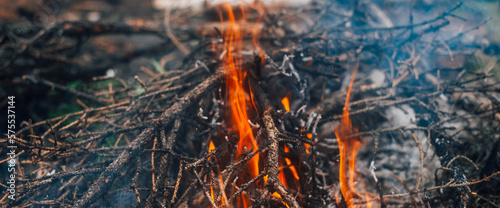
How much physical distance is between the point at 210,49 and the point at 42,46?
307 centimetres

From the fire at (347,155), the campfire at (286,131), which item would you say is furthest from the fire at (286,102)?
the fire at (347,155)

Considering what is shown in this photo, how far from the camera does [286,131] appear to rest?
2.22 metres

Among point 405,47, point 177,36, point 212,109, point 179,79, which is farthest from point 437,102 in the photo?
point 177,36

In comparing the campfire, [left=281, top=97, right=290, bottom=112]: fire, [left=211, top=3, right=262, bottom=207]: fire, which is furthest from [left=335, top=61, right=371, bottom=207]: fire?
[left=211, top=3, right=262, bottom=207]: fire

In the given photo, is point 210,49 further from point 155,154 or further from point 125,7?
point 125,7

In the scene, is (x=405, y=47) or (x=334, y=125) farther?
(x=405, y=47)

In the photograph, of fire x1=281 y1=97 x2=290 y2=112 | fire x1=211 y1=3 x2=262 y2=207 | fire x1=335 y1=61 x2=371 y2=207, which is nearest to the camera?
fire x1=211 y1=3 x2=262 y2=207

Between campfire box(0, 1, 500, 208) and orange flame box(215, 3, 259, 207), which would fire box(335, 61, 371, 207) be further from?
orange flame box(215, 3, 259, 207)

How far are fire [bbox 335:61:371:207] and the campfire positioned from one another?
0.05 ft

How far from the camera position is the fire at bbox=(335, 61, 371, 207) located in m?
2.40

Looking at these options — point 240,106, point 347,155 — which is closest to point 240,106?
point 240,106

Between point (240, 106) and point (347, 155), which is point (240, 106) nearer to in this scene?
point (240, 106)

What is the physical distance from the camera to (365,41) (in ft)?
11.7

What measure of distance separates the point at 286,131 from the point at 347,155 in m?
0.87
